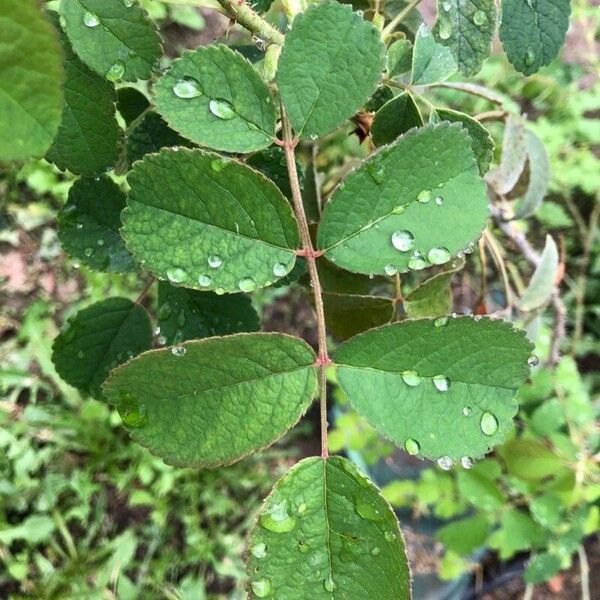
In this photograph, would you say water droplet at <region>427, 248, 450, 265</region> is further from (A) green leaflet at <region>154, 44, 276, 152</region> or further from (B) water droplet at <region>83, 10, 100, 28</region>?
(B) water droplet at <region>83, 10, 100, 28</region>

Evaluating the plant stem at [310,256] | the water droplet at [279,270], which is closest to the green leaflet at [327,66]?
the plant stem at [310,256]

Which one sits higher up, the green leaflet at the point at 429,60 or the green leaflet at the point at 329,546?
the green leaflet at the point at 429,60

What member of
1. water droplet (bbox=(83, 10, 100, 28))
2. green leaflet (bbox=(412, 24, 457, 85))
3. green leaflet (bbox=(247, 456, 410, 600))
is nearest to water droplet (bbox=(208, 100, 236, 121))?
water droplet (bbox=(83, 10, 100, 28))

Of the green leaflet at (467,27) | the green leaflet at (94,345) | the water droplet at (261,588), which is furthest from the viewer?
the green leaflet at (94,345)

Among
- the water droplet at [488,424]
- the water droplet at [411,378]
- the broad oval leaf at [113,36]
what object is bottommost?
the water droplet at [488,424]

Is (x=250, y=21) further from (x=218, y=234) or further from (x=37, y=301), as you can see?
(x=37, y=301)

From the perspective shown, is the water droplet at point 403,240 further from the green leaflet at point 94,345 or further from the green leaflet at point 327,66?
the green leaflet at point 94,345

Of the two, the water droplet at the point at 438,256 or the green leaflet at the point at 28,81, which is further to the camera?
the water droplet at the point at 438,256
